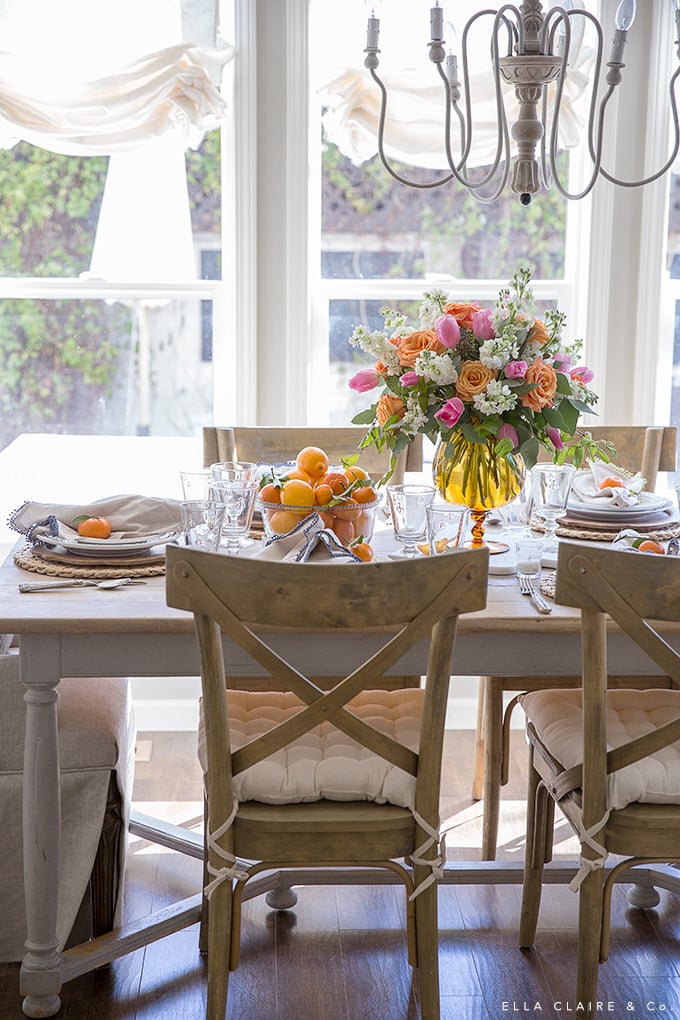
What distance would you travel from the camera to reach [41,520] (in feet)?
7.38

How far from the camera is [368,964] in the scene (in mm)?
2209

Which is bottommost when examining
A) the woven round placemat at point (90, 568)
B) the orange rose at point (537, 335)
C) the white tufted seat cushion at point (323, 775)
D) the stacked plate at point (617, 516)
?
the white tufted seat cushion at point (323, 775)

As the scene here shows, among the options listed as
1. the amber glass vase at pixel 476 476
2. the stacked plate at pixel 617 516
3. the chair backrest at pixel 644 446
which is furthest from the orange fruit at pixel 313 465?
the chair backrest at pixel 644 446

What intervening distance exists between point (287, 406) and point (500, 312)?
1564mm

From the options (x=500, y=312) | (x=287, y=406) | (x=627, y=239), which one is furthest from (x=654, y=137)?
(x=500, y=312)

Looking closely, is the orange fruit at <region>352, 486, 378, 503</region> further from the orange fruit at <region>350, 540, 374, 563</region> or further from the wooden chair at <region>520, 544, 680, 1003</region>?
the wooden chair at <region>520, 544, 680, 1003</region>

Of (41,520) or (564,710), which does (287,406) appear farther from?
(564,710)

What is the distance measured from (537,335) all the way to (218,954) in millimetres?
1213

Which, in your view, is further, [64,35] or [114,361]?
[114,361]

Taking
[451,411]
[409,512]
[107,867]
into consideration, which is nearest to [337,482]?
[409,512]

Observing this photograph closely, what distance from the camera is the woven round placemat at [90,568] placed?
204 centimetres

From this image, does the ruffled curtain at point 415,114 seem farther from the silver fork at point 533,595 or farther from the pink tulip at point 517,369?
the silver fork at point 533,595

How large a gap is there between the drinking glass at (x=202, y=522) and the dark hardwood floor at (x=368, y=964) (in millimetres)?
862

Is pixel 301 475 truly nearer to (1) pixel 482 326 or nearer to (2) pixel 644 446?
(1) pixel 482 326
